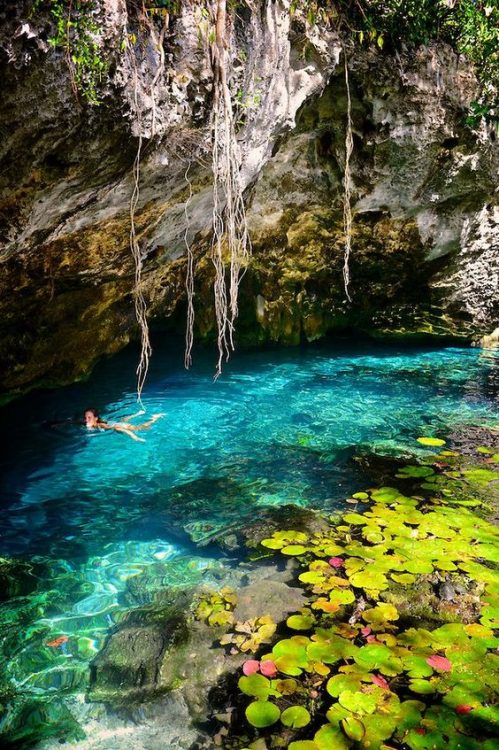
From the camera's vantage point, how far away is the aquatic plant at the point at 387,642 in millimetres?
1892

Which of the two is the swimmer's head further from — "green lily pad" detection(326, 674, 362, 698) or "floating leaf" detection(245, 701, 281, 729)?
"green lily pad" detection(326, 674, 362, 698)

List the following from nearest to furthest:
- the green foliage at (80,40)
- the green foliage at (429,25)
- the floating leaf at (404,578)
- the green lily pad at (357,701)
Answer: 1. the green lily pad at (357,701)
2. the floating leaf at (404,578)
3. the green foliage at (80,40)
4. the green foliage at (429,25)

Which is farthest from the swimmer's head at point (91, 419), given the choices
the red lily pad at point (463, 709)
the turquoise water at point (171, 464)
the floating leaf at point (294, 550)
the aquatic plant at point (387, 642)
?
the red lily pad at point (463, 709)

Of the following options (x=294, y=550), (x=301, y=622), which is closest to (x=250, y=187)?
(x=294, y=550)

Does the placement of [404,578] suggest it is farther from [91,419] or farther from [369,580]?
[91,419]

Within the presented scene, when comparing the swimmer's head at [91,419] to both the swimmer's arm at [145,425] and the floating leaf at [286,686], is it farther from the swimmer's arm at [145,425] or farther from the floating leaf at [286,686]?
the floating leaf at [286,686]

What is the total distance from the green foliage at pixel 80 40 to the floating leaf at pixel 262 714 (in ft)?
12.2

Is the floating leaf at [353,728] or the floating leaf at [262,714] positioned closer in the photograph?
the floating leaf at [353,728]

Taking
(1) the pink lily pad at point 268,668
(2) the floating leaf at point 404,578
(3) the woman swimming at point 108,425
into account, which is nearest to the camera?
(1) the pink lily pad at point 268,668

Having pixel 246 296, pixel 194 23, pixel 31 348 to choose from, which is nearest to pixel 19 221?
pixel 194 23

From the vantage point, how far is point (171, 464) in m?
4.85

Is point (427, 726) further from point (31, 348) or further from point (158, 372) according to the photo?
point (158, 372)

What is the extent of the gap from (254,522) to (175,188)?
130 inches

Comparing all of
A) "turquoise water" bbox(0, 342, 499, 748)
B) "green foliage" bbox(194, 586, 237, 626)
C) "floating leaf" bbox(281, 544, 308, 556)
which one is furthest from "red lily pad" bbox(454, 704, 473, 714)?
"turquoise water" bbox(0, 342, 499, 748)
